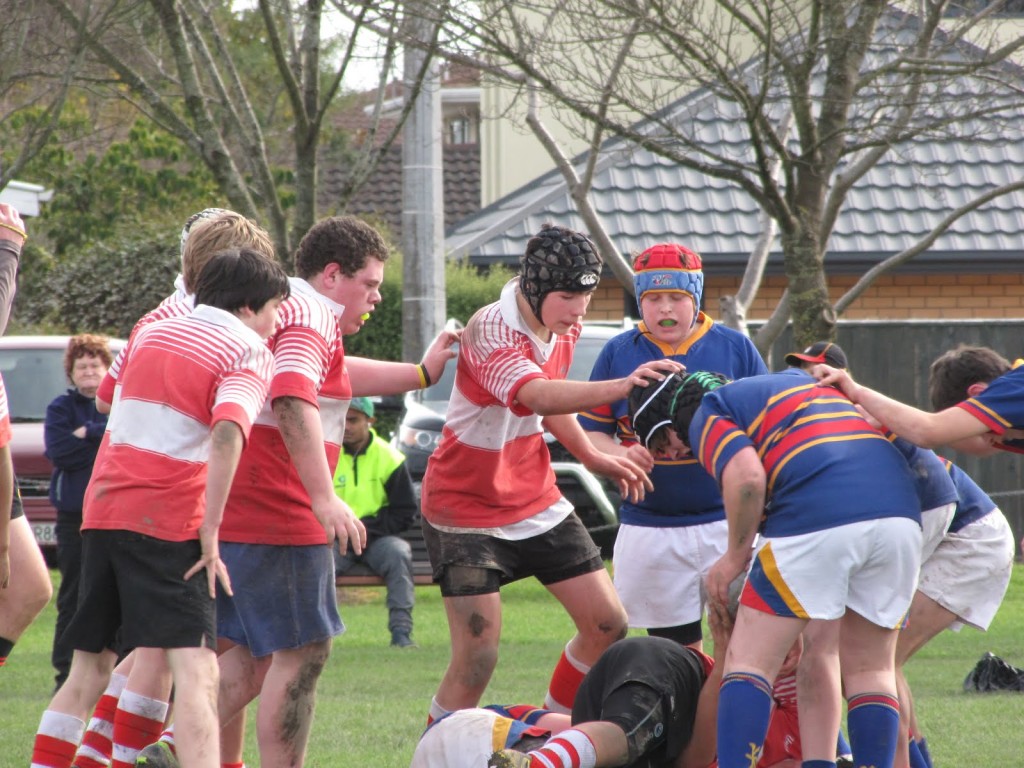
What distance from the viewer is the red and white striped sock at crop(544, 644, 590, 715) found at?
17.5 ft

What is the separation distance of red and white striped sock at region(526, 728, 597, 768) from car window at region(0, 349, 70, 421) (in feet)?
28.8

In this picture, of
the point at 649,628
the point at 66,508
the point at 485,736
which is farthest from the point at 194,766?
the point at 66,508

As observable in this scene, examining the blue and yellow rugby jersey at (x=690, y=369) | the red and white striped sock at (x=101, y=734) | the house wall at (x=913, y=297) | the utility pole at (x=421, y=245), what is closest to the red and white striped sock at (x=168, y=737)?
the red and white striped sock at (x=101, y=734)

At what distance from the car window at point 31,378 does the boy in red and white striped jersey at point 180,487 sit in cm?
829

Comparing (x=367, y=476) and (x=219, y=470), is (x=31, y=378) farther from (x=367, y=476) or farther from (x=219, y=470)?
(x=219, y=470)

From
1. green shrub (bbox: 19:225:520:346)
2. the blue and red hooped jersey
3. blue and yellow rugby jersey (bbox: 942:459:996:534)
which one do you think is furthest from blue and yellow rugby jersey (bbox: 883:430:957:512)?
green shrub (bbox: 19:225:520:346)

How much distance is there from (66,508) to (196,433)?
4.43m

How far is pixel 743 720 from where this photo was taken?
13.8ft

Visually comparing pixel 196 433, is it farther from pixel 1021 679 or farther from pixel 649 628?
pixel 1021 679

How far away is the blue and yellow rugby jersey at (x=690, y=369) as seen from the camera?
5500 millimetres

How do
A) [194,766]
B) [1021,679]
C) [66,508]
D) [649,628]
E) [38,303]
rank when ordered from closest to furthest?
1. [194,766]
2. [649,628]
3. [1021,679]
4. [66,508]
5. [38,303]

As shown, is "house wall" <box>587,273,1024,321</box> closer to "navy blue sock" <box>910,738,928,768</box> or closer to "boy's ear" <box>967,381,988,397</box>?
"boy's ear" <box>967,381,988,397</box>

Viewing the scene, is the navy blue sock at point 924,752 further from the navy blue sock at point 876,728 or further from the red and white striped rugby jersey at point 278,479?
the red and white striped rugby jersey at point 278,479

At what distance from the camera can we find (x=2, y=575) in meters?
5.10
